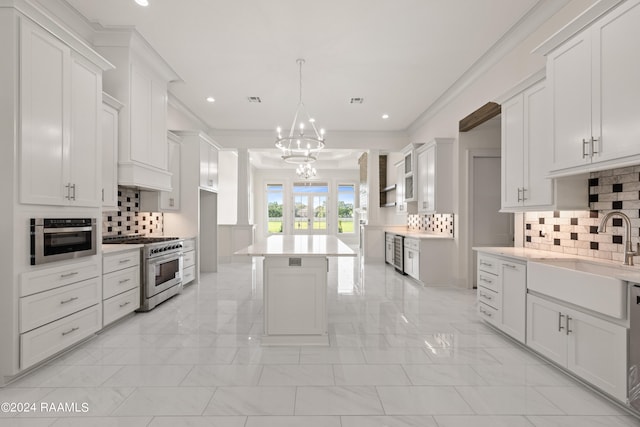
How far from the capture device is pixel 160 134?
14.4 feet

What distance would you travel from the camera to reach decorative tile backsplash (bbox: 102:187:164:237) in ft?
13.9

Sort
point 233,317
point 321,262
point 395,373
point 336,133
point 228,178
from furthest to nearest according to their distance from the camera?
point 228,178 < point 336,133 < point 233,317 < point 321,262 < point 395,373

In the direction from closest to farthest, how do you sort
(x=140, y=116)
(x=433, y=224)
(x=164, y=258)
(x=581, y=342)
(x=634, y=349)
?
1. (x=634, y=349)
2. (x=581, y=342)
3. (x=140, y=116)
4. (x=164, y=258)
5. (x=433, y=224)

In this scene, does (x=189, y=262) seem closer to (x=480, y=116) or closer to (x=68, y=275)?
(x=68, y=275)

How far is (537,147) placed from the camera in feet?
Result: 9.48

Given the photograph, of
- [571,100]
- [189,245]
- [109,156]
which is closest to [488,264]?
[571,100]

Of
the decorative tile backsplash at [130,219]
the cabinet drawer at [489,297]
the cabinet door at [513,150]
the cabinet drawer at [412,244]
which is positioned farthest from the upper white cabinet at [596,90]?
the decorative tile backsplash at [130,219]

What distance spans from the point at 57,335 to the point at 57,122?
1.72 m

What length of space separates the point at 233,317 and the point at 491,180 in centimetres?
447

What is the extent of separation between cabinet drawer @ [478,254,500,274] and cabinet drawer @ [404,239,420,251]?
1.84 meters

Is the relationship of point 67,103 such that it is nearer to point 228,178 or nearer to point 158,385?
point 158,385

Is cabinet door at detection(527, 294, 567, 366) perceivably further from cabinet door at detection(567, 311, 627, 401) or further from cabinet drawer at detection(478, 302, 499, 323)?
cabinet drawer at detection(478, 302, 499, 323)

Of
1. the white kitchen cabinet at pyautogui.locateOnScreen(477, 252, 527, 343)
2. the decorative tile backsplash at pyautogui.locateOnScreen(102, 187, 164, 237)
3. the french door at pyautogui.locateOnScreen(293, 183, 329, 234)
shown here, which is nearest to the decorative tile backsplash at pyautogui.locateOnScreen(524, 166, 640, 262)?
the white kitchen cabinet at pyautogui.locateOnScreen(477, 252, 527, 343)

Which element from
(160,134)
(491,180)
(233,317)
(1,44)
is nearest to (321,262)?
(233,317)
